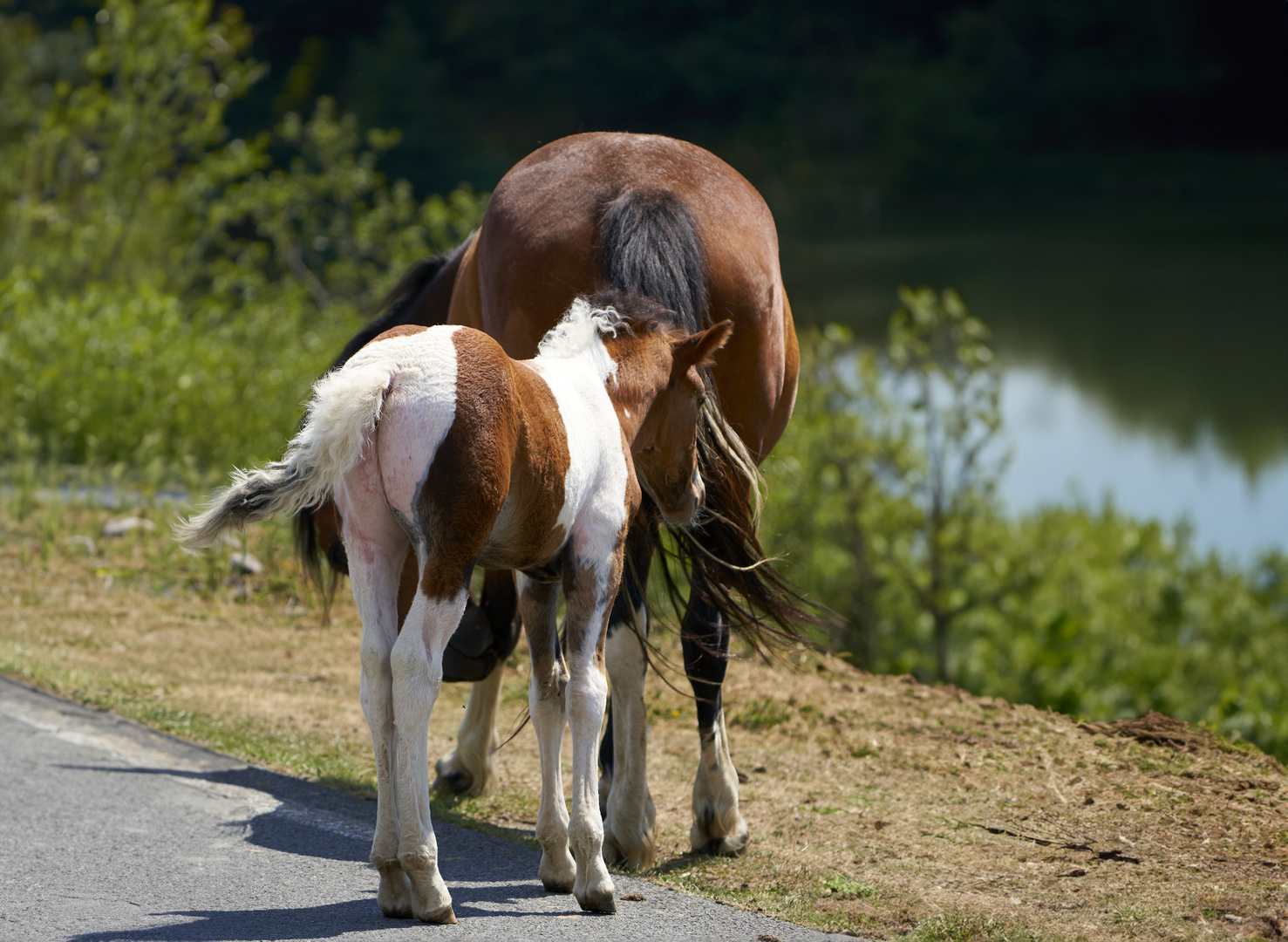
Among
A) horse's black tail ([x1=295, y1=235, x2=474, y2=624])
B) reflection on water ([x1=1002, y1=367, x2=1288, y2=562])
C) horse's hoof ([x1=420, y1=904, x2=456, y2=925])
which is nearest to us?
horse's hoof ([x1=420, y1=904, x2=456, y2=925])

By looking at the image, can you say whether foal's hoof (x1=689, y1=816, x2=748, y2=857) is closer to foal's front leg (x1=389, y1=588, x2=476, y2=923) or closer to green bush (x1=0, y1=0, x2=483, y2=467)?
foal's front leg (x1=389, y1=588, x2=476, y2=923)

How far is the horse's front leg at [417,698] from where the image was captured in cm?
283

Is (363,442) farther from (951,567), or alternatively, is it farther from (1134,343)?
(1134,343)

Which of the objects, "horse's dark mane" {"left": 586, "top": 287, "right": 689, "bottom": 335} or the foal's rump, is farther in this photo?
"horse's dark mane" {"left": 586, "top": 287, "right": 689, "bottom": 335}

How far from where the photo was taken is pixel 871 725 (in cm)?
532

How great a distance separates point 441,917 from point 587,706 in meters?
0.59

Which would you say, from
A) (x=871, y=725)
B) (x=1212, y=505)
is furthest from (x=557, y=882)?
(x=1212, y=505)

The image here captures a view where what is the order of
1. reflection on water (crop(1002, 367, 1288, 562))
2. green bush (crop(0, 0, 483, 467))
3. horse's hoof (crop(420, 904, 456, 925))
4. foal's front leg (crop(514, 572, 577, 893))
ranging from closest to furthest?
horse's hoof (crop(420, 904, 456, 925))
foal's front leg (crop(514, 572, 577, 893))
green bush (crop(0, 0, 483, 467))
reflection on water (crop(1002, 367, 1288, 562))

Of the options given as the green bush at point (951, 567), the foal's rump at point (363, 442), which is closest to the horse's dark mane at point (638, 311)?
the foal's rump at point (363, 442)

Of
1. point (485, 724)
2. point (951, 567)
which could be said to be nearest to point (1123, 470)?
point (951, 567)

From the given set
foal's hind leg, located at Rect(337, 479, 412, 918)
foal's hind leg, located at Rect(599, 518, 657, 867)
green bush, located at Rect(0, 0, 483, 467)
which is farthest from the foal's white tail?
green bush, located at Rect(0, 0, 483, 467)

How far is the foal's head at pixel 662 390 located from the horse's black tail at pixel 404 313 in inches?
67.0

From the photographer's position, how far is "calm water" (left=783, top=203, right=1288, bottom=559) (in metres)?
19.0

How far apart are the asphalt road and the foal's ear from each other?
1.47m
